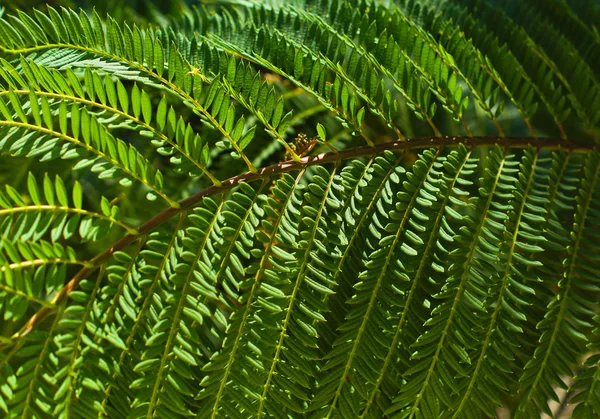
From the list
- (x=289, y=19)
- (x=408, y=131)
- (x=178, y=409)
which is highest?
(x=289, y=19)

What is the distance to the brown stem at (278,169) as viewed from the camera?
2.18ft

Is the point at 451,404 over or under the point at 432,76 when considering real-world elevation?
under

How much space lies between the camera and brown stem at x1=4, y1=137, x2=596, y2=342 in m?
0.66

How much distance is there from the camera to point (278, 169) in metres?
0.73

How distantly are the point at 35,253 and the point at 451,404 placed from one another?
0.48 m

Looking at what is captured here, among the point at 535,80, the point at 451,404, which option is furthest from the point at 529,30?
the point at 451,404

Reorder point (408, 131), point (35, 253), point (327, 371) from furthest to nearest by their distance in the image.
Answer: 1. point (408, 131)
2. point (327, 371)
3. point (35, 253)

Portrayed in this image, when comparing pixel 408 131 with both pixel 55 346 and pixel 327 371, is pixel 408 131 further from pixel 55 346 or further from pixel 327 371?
pixel 55 346

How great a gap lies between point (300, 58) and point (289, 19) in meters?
0.18

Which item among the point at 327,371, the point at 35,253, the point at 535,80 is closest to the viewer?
the point at 35,253

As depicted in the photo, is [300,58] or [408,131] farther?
[408,131]

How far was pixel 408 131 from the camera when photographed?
1037mm

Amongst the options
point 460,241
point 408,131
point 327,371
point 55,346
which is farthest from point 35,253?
point 408,131

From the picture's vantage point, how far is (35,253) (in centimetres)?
61
